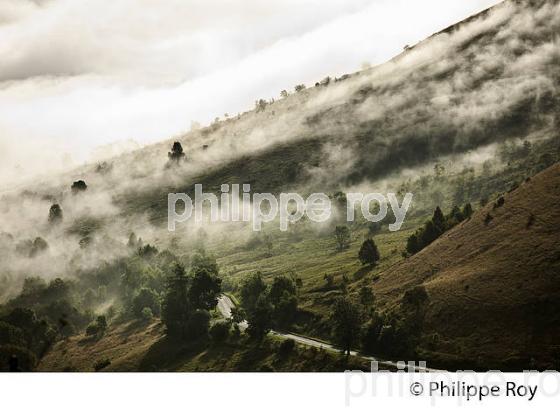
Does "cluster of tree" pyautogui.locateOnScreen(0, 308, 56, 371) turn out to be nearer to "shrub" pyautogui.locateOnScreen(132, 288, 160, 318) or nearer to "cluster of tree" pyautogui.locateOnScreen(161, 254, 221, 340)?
"shrub" pyautogui.locateOnScreen(132, 288, 160, 318)

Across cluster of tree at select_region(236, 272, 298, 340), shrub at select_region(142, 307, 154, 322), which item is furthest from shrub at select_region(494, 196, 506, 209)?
shrub at select_region(142, 307, 154, 322)

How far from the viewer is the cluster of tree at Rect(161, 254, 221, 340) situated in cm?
15138

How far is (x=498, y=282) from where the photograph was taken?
421 feet

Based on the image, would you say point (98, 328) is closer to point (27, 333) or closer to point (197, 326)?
point (27, 333)

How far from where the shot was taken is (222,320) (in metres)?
154

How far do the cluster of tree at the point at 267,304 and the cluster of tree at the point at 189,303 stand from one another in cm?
951

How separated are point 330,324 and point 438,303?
27590mm

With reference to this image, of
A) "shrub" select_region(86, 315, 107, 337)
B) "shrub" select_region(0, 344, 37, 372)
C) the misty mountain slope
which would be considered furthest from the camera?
"shrub" select_region(86, 315, 107, 337)

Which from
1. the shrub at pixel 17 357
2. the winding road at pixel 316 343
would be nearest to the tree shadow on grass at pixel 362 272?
the winding road at pixel 316 343

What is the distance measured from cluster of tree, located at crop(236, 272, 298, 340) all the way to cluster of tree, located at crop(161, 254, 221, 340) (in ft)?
31.2

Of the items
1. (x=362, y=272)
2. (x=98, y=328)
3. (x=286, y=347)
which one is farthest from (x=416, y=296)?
(x=98, y=328)

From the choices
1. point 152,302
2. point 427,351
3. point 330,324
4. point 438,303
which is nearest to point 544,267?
point 438,303

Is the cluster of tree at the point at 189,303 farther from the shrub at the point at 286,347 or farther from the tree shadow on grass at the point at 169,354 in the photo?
the shrub at the point at 286,347
